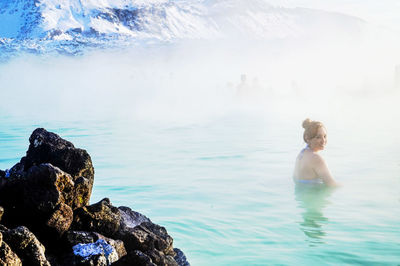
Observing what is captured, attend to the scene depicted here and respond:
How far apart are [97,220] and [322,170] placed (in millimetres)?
2930

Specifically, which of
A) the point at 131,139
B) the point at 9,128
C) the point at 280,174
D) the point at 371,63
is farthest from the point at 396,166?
the point at 371,63

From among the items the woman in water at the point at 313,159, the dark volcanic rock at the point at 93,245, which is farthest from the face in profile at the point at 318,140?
the dark volcanic rock at the point at 93,245

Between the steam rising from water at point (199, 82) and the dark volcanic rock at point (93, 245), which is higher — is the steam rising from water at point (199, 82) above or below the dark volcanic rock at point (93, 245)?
above

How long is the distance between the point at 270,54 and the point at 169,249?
7107 centimetres

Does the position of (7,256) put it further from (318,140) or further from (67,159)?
(318,140)

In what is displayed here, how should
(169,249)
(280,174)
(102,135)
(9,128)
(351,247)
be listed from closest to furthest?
(169,249) → (351,247) → (280,174) → (102,135) → (9,128)

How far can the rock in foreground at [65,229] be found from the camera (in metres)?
2.45

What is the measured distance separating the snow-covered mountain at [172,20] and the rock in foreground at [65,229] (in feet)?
383

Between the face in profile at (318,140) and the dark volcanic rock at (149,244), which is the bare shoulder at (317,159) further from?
the dark volcanic rock at (149,244)

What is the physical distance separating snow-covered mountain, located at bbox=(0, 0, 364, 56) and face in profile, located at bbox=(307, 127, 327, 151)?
115 m

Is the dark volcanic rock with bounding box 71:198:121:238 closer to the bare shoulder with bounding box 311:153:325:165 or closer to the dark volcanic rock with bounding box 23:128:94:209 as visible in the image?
the dark volcanic rock with bounding box 23:128:94:209

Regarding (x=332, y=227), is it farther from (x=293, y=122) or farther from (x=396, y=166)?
(x=293, y=122)

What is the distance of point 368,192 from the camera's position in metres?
5.61

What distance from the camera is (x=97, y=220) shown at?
9.53ft
